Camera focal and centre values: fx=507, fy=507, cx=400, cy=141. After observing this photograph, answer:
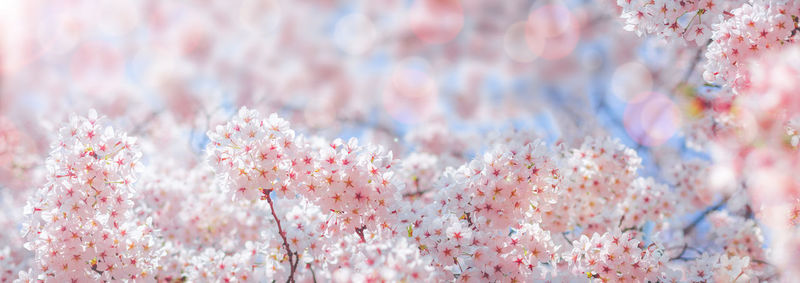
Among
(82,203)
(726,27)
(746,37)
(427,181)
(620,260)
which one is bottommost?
(620,260)

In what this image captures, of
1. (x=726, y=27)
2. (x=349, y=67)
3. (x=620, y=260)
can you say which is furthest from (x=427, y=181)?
(x=349, y=67)

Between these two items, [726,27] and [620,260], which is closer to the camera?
[726,27]

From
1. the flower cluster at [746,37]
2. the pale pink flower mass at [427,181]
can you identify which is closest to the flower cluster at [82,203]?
the pale pink flower mass at [427,181]

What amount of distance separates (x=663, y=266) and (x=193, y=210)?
4342 mm

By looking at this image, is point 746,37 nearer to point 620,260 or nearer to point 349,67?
point 620,260

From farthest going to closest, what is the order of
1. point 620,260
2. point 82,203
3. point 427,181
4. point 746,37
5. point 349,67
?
point 349,67
point 427,181
point 620,260
point 82,203
point 746,37

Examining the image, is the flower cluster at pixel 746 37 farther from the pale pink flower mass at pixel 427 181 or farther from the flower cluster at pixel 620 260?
the flower cluster at pixel 620 260

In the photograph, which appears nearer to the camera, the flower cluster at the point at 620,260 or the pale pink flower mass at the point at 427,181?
the pale pink flower mass at the point at 427,181

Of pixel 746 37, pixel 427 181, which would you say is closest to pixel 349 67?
pixel 427 181

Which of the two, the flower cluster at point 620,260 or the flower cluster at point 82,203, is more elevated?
the flower cluster at point 82,203

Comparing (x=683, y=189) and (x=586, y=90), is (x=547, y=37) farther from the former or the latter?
(x=683, y=189)

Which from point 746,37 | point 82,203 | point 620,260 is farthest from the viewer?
point 620,260

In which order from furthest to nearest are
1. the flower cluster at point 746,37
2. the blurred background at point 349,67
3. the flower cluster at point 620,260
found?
the blurred background at point 349,67 < the flower cluster at point 620,260 < the flower cluster at point 746,37

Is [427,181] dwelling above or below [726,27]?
above
